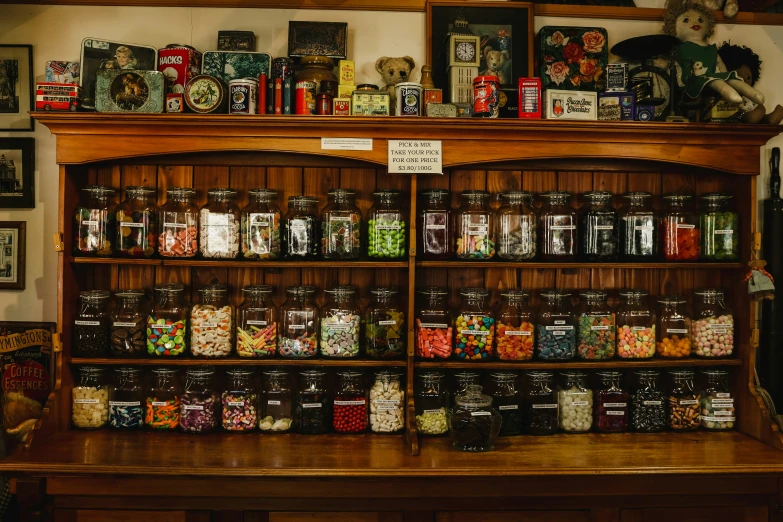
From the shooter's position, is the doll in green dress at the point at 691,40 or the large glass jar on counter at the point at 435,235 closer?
the large glass jar on counter at the point at 435,235

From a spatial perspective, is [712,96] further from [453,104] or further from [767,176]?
[453,104]

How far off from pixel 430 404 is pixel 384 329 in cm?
35

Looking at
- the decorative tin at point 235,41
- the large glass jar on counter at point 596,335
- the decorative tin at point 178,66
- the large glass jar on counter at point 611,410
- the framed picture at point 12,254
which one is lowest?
the large glass jar on counter at point 611,410

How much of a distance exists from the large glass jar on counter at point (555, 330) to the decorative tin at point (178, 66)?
67.7 inches

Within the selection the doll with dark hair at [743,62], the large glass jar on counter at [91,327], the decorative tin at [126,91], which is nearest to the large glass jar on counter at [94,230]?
the large glass jar on counter at [91,327]

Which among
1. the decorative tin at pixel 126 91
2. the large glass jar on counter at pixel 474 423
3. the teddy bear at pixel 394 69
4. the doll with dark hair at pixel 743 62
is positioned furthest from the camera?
the doll with dark hair at pixel 743 62

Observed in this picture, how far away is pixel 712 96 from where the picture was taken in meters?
2.53

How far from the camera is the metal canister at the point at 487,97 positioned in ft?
7.99

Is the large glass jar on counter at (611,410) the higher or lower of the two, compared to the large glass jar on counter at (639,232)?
lower

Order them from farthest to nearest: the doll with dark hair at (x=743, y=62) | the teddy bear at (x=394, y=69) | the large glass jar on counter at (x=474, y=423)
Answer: the doll with dark hair at (x=743, y=62), the teddy bear at (x=394, y=69), the large glass jar on counter at (x=474, y=423)

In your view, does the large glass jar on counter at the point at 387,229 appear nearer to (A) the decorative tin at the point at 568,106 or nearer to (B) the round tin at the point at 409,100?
(B) the round tin at the point at 409,100

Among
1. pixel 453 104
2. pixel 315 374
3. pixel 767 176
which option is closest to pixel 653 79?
pixel 767 176

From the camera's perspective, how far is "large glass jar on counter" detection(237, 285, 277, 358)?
2.50 m

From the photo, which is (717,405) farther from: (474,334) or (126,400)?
(126,400)
